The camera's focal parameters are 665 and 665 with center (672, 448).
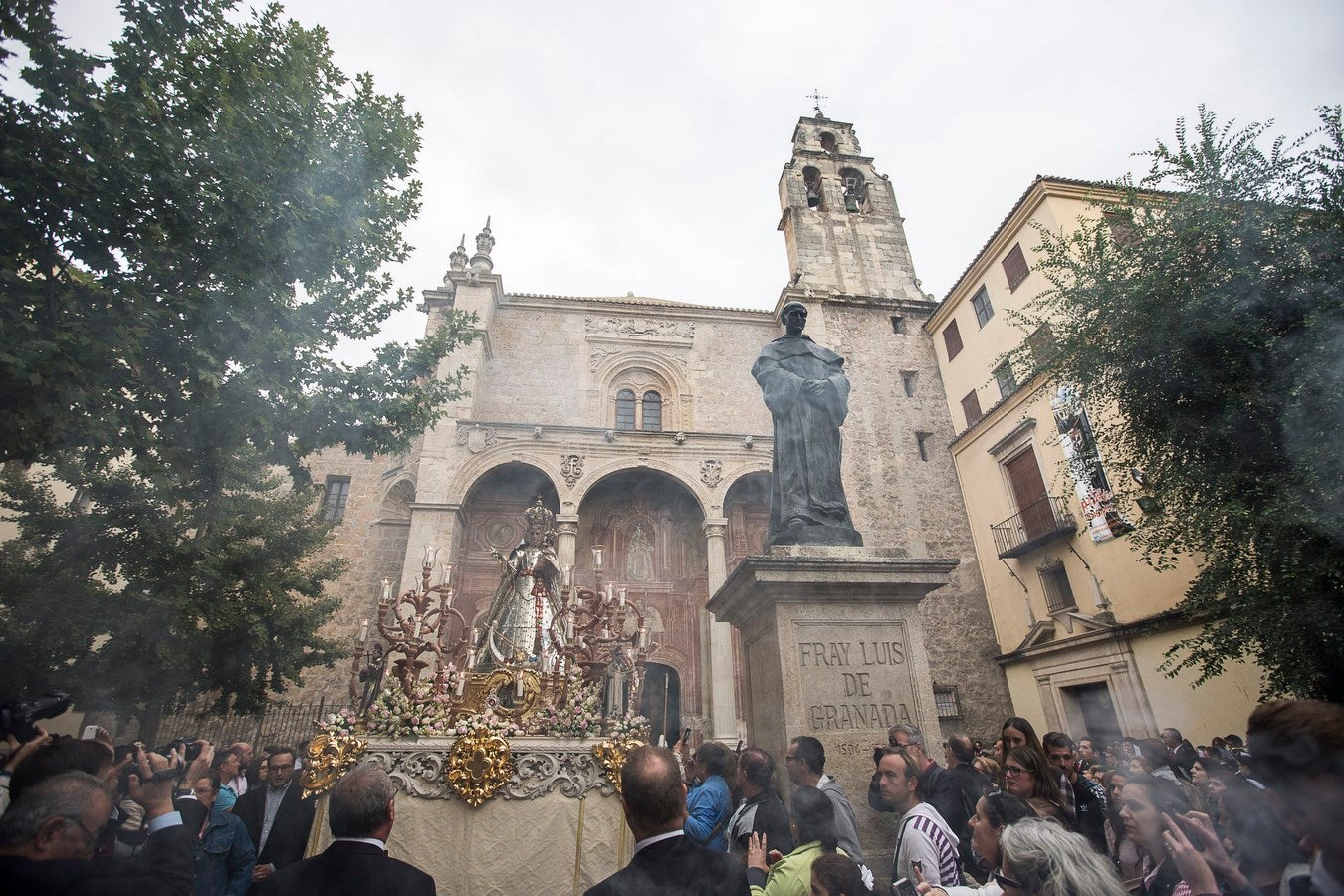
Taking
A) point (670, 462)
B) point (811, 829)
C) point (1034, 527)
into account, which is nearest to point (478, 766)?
point (811, 829)

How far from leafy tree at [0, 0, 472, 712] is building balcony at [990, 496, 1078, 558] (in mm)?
12046

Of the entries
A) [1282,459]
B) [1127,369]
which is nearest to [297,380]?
[1127,369]

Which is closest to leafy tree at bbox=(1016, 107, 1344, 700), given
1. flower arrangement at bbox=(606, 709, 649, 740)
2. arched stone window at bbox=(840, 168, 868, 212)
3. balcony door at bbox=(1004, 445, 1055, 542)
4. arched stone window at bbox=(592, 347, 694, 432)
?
balcony door at bbox=(1004, 445, 1055, 542)

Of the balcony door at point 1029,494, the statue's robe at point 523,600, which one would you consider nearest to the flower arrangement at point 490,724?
the statue's robe at point 523,600

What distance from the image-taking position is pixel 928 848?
8.93 feet

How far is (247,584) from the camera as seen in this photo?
11875mm

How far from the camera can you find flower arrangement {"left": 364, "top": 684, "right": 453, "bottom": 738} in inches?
171

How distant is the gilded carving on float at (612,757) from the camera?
4.30 meters

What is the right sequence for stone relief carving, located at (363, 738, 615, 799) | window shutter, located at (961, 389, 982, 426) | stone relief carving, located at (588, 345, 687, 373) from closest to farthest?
stone relief carving, located at (363, 738, 615, 799), window shutter, located at (961, 389, 982, 426), stone relief carving, located at (588, 345, 687, 373)

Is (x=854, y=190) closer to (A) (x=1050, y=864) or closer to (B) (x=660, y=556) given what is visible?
(B) (x=660, y=556)

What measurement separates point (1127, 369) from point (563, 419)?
1337 centimetres

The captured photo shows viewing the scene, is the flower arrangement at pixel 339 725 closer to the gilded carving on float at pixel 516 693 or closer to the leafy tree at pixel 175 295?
the gilded carving on float at pixel 516 693

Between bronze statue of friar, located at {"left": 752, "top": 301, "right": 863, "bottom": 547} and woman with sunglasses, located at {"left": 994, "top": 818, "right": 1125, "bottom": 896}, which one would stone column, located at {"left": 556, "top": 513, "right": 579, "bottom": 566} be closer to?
bronze statue of friar, located at {"left": 752, "top": 301, "right": 863, "bottom": 547}

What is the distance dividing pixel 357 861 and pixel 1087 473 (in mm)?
13765
